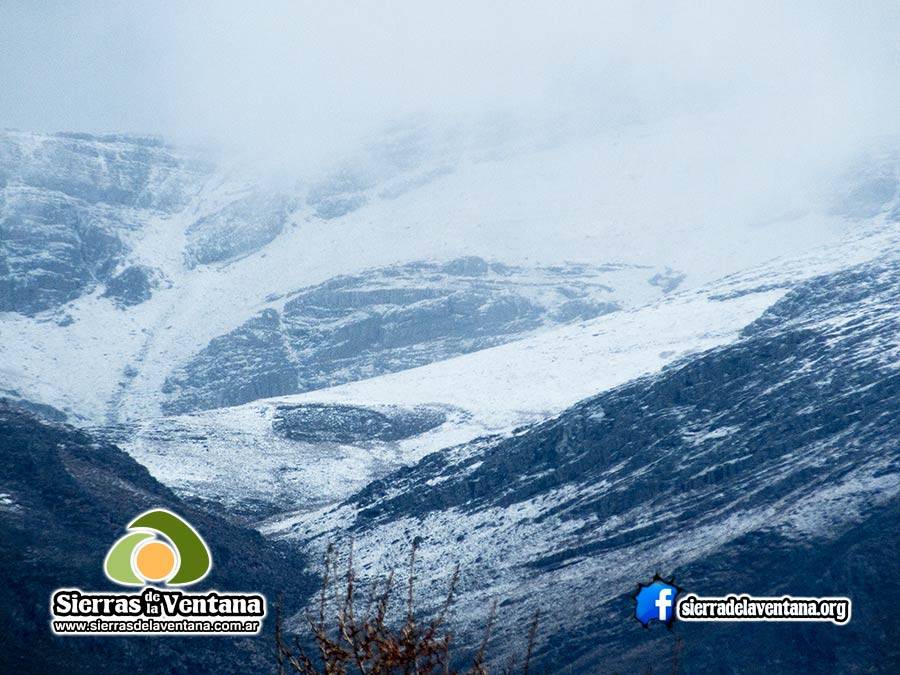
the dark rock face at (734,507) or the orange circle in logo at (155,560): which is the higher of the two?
the dark rock face at (734,507)

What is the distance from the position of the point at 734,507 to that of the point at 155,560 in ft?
331

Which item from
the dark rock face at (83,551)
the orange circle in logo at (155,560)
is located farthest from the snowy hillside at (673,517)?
the orange circle in logo at (155,560)

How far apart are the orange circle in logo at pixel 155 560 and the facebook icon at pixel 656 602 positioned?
2481 cm

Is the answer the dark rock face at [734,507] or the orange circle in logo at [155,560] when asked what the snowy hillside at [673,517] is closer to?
the dark rock face at [734,507]

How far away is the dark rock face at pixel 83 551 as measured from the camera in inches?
4675

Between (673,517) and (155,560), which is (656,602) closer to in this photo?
(155,560)

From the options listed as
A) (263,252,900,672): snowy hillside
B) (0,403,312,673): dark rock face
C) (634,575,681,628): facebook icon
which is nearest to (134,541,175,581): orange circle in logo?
(634,575,681,628): facebook icon

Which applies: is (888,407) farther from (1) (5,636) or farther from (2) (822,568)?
(1) (5,636)

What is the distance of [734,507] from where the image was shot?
15500 centimetres

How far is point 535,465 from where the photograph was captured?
196m

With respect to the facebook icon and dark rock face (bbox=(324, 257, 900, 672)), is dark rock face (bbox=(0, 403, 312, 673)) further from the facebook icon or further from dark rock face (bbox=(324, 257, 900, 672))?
the facebook icon

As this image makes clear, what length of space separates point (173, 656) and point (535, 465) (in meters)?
80.3

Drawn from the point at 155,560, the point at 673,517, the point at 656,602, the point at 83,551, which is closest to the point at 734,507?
the point at 673,517

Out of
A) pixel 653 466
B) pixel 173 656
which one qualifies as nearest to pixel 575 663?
pixel 173 656
